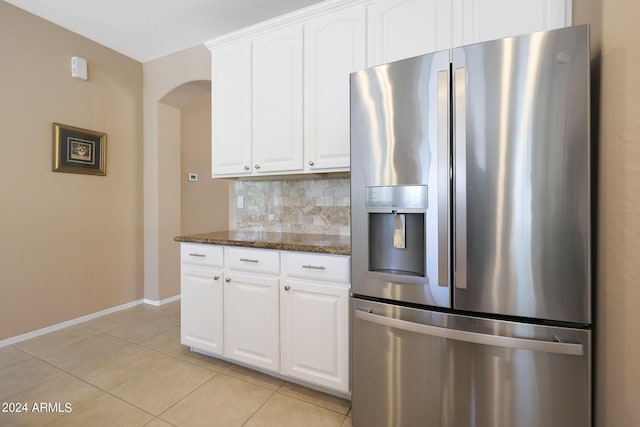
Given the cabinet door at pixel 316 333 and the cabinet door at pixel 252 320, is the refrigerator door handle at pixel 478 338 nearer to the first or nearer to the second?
→ the cabinet door at pixel 316 333

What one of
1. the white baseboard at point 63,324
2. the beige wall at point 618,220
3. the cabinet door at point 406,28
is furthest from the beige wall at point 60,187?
the beige wall at point 618,220

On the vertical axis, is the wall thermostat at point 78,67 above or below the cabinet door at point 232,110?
above

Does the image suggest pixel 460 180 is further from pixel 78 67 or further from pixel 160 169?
pixel 78 67

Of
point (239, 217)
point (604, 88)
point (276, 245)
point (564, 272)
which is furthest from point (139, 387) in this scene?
point (604, 88)

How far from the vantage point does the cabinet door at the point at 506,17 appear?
138cm

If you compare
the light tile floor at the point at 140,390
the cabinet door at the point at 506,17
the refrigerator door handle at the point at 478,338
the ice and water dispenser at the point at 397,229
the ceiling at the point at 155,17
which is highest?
the ceiling at the point at 155,17

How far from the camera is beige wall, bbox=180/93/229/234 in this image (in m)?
3.55

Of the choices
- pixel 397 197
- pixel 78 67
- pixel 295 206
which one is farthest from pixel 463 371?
pixel 78 67

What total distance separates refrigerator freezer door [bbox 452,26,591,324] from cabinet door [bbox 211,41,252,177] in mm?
1506

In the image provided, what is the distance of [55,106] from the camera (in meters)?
2.52

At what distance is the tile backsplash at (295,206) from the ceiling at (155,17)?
137 centimetres

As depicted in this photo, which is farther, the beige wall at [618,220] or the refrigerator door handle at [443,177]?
the refrigerator door handle at [443,177]

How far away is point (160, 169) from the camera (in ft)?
10.4

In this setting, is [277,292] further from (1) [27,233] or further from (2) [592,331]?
(1) [27,233]
